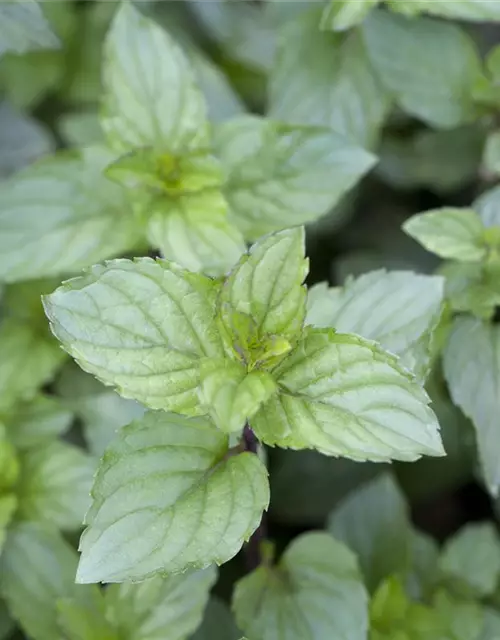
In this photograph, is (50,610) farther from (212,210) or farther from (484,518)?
(484,518)

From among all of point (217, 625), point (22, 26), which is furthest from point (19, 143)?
point (217, 625)

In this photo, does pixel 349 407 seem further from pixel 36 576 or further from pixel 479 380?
pixel 36 576

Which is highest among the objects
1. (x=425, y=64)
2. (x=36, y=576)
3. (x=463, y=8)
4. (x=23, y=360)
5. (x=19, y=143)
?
(x=463, y=8)

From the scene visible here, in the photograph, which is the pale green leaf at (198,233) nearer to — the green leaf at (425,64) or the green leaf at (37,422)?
the green leaf at (37,422)

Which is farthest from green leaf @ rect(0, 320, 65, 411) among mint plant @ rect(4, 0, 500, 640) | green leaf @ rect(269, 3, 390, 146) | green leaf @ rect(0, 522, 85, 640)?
green leaf @ rect(269, 3, 390, 146)

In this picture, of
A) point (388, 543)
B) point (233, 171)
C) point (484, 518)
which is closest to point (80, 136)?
A: point (233, 171)

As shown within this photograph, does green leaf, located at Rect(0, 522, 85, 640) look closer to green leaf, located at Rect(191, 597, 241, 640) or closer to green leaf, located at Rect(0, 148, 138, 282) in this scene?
green leaf, located at Rect(191, 597, 241, 640)

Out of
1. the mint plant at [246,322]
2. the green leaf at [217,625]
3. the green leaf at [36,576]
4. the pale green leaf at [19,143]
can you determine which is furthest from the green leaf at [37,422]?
the pale green leaf at [19,143]
